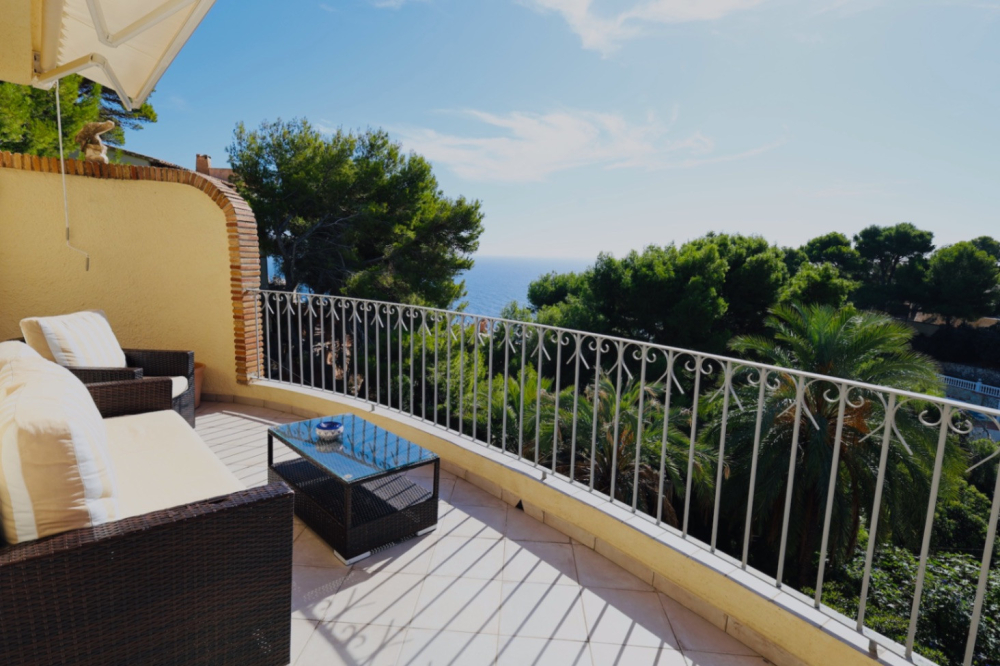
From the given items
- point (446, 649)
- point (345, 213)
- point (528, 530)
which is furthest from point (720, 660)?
point (345, 213)

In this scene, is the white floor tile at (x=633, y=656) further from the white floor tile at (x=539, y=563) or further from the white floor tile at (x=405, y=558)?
the white floor tile at (x=405, y=558)

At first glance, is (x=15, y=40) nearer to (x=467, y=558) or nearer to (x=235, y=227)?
(x=235, y=227)

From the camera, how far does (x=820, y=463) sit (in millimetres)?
8438

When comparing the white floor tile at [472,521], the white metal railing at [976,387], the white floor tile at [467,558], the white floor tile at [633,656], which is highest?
the white floor tile at [472,521]

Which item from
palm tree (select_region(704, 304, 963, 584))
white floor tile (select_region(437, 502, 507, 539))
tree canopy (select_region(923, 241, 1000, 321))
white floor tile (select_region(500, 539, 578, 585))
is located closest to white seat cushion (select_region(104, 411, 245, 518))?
white floor tile (select_region(437, 502, 507, 539))

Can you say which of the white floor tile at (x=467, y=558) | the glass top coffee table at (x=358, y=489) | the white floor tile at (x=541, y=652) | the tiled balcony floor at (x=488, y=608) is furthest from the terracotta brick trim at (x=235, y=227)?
the white floor tile at (x=541, y=652)

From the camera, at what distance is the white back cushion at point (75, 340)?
9.82ft

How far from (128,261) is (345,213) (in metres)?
10.7

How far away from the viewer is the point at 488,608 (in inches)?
81.8

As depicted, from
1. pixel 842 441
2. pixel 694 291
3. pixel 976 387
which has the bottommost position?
pixel 976 387

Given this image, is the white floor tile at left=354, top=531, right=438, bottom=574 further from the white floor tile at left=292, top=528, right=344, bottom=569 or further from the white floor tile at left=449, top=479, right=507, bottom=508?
the white floor tile at left=449, top=479, right=507, bottom=508

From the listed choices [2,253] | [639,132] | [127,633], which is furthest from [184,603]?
[639,132]

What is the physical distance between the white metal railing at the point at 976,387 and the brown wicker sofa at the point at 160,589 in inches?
1333

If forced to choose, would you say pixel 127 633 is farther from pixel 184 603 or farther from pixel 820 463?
pixel 820 463
